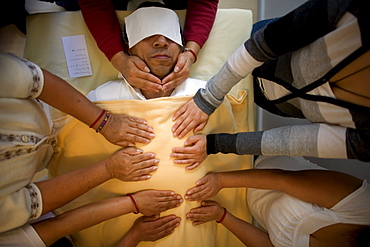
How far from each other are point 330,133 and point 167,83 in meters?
0.74

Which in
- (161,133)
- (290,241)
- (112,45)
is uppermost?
(112,45)

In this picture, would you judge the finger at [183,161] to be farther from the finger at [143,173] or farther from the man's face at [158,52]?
the man's face at [158,52]

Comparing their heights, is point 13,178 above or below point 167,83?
below

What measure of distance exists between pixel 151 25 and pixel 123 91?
35 cm

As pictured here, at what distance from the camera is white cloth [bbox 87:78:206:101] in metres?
1.31

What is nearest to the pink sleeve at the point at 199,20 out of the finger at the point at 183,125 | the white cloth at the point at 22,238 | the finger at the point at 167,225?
the finger at the point at 183,125

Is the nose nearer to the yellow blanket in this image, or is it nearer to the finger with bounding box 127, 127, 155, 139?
the yellow blanket

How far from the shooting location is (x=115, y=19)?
54.8 inches

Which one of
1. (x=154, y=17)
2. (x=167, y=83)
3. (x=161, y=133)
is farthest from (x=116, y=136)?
(x=154, y=17)

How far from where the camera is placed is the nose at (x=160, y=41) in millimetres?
1246

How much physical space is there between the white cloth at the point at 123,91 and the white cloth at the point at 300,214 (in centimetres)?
62

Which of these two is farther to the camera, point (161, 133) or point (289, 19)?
point (161, 133)

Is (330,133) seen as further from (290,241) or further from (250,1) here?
(250,1)

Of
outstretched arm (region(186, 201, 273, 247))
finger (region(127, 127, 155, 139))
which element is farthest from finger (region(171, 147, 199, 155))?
outstretched arm (region(186, 201, 273, 247))
